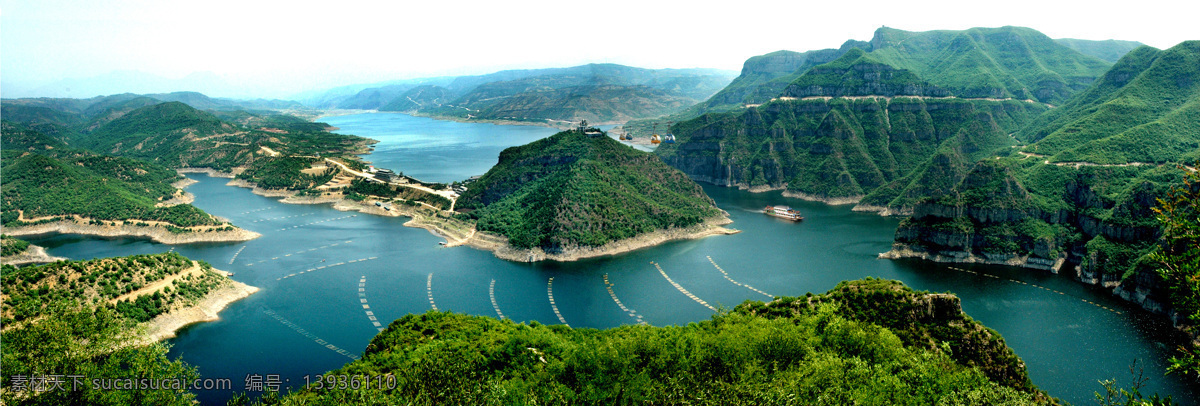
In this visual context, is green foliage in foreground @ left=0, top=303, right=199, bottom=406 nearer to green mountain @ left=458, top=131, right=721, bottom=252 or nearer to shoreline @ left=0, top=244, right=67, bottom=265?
green mountain @ left=458, top=131, right=721, bottom=252

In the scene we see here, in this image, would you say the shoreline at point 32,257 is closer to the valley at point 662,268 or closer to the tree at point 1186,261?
the valley at point 662,268

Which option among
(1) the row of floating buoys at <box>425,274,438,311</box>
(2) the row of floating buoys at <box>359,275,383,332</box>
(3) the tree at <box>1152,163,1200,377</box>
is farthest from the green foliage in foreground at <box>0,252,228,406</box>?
(3) the tree at <box>1152,163,1200,377</box>

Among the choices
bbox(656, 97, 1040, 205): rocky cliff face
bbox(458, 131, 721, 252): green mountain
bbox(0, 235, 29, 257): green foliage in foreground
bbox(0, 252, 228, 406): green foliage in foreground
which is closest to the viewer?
bbox(0, 252, 228, 406): green foliage in foreground

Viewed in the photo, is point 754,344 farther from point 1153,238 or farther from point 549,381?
point 1153,238

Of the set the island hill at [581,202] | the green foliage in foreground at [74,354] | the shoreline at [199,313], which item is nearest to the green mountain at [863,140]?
the island hill at [581,202]

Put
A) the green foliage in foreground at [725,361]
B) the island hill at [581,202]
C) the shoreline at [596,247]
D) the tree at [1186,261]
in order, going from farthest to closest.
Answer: the island hill at [581,202]
the shoreline at [596,247]
the green foliage in foreground at [725,361]
the tree at [1186,261]

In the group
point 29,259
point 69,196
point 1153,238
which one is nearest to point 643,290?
point 1153,238

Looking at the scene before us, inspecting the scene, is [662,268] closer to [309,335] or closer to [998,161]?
[309,335]
